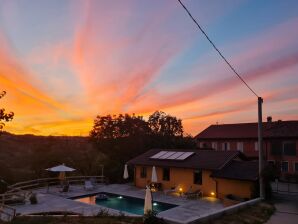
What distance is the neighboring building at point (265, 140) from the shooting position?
3800cm

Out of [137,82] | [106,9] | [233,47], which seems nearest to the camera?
[106,9]

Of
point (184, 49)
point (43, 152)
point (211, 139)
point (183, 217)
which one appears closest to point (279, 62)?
point (184, 49)

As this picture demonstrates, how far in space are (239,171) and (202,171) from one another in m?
3.39

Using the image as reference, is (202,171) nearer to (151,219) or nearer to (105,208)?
(105,208)

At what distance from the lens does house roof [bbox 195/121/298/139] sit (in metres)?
39.3

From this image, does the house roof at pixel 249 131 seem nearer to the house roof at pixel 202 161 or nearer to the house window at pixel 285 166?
the house window at pixel 285 166

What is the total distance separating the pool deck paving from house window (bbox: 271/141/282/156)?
19.0 metres

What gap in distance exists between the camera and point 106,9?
17.0 m

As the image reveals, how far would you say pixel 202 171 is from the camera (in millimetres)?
26094

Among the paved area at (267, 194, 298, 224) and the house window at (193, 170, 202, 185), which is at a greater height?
the house window at (193, 170, 202, 185)

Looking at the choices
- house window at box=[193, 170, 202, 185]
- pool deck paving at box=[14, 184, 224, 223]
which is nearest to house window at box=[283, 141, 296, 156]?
house window at box=[193, 170, 202, 185]

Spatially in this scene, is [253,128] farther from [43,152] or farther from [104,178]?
[43,152]

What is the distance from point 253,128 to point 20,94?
33.6m

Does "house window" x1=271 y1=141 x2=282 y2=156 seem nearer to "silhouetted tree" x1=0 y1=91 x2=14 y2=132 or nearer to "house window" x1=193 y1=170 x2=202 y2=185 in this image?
"house window" x1=193 y1=170 x2=202 y2=185
